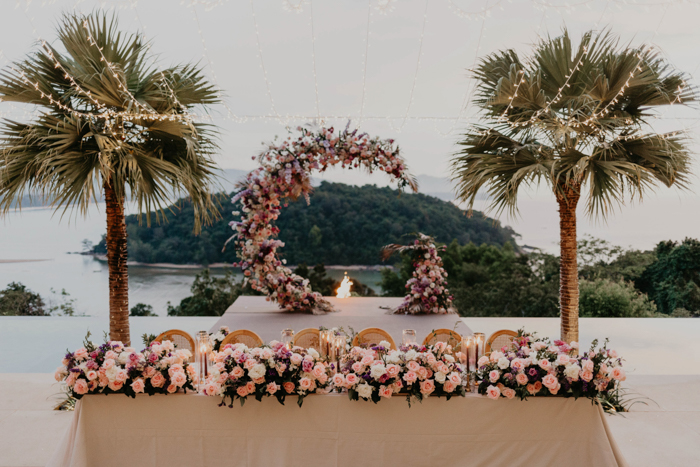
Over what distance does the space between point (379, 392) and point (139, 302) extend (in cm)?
963

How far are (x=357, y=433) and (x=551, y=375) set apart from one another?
114 centimetres

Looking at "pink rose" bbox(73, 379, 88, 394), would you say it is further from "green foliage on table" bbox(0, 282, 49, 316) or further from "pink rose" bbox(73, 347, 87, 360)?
"green foliage on table" bbox(0, 282, 49, 316)

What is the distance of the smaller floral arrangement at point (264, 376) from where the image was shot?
2859 millimetres

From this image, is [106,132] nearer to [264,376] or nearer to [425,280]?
[264,376]

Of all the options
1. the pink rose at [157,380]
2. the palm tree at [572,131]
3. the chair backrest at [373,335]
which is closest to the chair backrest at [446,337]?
the chair backrest at [373,335]

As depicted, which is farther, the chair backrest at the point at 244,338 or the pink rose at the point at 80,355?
the chair backrest at the point at 244,338

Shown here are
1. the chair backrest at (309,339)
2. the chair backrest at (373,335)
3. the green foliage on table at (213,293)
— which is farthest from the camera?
the green foliage on table at (213,293)

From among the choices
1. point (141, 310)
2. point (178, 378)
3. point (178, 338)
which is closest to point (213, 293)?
point (141, 310)

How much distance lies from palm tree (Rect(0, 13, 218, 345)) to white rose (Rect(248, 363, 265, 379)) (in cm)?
175

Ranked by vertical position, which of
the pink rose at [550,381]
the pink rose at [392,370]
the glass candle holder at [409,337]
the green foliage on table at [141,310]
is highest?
the glass candle holder at [409,337]

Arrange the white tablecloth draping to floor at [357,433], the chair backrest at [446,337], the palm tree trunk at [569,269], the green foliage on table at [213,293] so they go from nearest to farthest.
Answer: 1. the white tablecloth draping to floor at [357,433]
2. the chair backrest at [446,337]
3. the palm tree trunk at [569,269]
4. the green foliage on table at [213,293]

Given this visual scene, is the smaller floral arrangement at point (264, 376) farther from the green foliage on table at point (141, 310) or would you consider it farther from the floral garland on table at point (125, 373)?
the green foliage on table at point (141, 310)

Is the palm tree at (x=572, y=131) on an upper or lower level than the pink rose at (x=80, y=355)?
upper

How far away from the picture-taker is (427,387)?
2.85m
